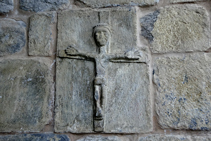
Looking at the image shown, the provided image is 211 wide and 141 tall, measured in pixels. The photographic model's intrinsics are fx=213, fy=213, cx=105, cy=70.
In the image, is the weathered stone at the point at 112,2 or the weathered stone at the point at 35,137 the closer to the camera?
the weathered stone at the point at 35,137

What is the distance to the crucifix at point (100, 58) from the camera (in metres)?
1.61

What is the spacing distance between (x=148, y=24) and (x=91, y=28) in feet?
1.53

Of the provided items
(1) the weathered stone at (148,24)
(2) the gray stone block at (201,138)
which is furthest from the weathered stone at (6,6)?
(2) the gray stone block at (201,138)

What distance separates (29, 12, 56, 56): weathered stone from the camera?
1.77m

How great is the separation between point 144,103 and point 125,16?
0.71 metres

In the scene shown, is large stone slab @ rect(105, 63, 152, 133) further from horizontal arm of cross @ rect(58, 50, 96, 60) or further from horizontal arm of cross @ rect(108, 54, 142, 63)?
horizontal arm of cross @ rect(58, 50, 96, 60)

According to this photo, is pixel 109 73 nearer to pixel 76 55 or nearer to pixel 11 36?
pixel 76 55

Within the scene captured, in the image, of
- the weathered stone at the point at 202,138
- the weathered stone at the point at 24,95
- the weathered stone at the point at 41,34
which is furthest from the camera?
the weathered stone at the point at 41,34

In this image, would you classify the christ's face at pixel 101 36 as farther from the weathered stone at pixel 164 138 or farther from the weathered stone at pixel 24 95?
the weathered stone at pixel 164 138

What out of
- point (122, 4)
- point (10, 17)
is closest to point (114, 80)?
point (122, 4)

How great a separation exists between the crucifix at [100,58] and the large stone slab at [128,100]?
1.8 inches

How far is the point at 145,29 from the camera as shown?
174 cm


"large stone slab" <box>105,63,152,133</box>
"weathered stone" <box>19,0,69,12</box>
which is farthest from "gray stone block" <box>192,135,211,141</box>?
"weathered stone" <box>19,0,69,12</box>

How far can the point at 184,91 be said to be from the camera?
5.34 feet
